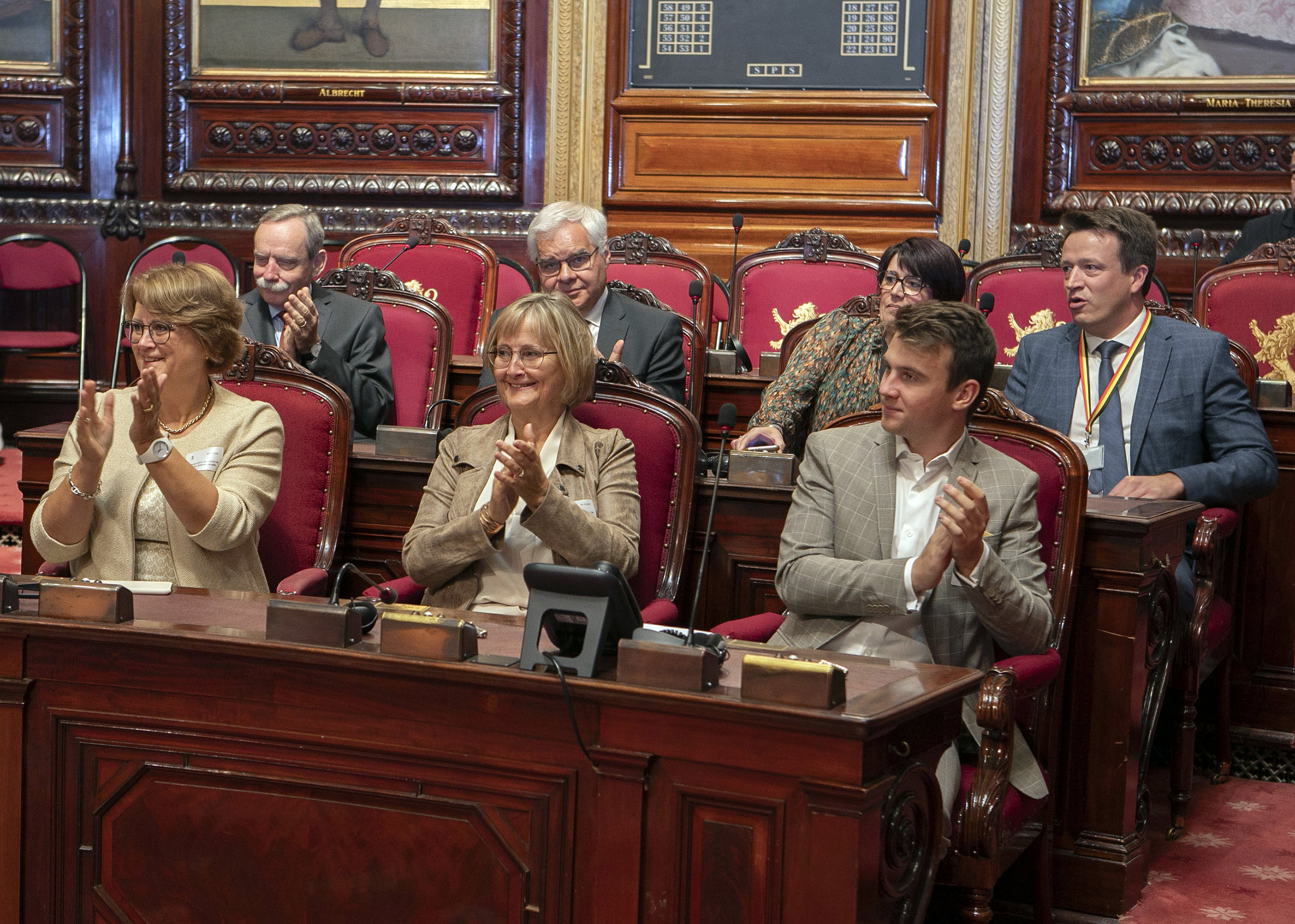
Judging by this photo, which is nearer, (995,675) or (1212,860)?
(995,675)

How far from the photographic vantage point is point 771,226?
564 centimetres

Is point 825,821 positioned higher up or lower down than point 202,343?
lower down

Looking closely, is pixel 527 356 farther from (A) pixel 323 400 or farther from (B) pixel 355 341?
(B) pixel 355 341

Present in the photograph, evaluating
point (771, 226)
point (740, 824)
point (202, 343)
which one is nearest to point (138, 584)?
point (202, 343)

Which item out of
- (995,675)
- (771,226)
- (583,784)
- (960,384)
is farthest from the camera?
(771,226)

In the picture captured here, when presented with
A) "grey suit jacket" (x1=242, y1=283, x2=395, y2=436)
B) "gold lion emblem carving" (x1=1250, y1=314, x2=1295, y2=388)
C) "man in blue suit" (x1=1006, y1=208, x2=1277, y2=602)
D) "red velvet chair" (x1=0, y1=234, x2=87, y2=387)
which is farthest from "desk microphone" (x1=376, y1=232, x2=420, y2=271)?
"gold lion emblem carving" (x1=1250, y1=314, x2=1295, y2=388)

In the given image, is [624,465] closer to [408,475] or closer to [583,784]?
[408,475]

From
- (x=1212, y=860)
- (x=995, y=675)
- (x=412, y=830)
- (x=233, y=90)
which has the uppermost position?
(x=233, y=90)

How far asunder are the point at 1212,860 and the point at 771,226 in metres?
3.60

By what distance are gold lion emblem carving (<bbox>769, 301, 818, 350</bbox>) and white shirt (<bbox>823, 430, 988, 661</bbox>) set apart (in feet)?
7.63

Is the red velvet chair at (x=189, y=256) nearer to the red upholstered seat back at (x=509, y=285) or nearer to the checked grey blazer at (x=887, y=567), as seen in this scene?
the red upholstered seat back at (x=509, y=285)

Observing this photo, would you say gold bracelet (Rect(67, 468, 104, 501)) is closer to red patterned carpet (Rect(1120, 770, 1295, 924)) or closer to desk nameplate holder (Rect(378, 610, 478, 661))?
desk nameplate holder (Rect(378, 610, 478, 661))

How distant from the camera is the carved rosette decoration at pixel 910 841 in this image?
1.41 m

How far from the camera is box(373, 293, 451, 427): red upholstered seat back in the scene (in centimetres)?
350
